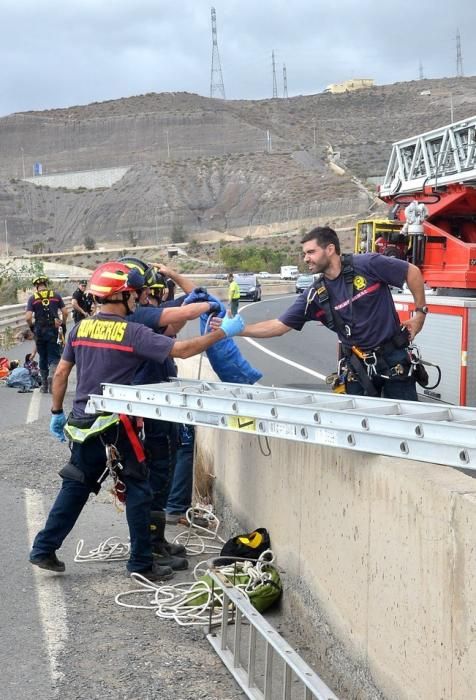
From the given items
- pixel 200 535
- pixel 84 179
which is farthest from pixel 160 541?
pixel 84 179

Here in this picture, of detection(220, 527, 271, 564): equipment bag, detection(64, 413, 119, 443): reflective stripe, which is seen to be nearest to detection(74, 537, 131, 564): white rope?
detection(64, 413, 119, 443): reflective stripe

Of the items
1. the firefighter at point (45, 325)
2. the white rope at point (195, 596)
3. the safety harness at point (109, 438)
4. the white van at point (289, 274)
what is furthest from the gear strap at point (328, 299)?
the white van at point (289, 274)

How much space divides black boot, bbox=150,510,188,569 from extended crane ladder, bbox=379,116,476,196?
6.91 m

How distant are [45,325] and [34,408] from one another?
222cm

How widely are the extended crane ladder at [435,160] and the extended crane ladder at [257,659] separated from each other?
800cm

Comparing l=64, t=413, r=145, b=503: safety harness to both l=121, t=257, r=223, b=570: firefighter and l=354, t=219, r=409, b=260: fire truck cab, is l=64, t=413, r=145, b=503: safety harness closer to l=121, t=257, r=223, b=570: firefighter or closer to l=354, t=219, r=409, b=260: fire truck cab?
l=121, t=257, r=223, b=570: firefighter

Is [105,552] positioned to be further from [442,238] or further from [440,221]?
Result: [440,221]

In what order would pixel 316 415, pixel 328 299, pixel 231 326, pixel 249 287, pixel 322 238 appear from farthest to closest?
1. pixel 249 287
2. pixel 328 299
3. pixel 322 238
4. pixel 231 326
5. pixel 316 415

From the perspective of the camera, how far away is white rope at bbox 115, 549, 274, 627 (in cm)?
526

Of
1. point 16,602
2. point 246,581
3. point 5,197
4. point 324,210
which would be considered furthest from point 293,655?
point 5,197

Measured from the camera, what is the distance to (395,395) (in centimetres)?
659

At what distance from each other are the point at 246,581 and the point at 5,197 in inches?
5124

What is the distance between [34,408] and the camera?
1364cm

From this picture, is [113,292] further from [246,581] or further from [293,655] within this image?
[293,655]
